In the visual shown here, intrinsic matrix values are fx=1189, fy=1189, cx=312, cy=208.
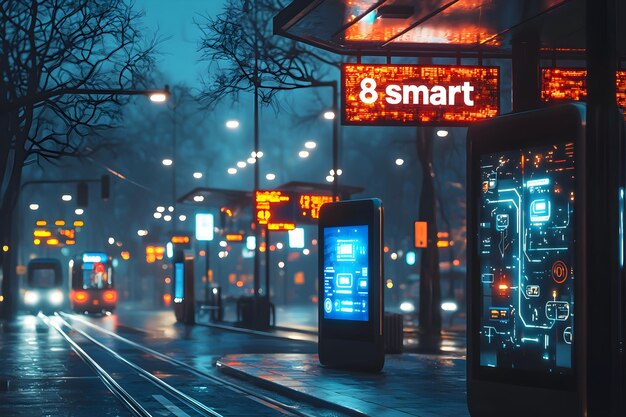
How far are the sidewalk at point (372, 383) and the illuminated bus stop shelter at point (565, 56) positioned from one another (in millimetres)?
4078

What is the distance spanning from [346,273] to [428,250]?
2251cm

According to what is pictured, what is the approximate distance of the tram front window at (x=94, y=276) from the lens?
6488cm

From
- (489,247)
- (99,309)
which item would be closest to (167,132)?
(99,309)

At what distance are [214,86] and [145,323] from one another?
104 feet

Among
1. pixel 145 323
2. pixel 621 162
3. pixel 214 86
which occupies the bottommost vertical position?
pixel 145 323

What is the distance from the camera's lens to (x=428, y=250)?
44250mm

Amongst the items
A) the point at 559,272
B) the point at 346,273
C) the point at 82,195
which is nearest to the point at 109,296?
the point at 82,195

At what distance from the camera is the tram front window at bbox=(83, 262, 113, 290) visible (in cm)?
6488

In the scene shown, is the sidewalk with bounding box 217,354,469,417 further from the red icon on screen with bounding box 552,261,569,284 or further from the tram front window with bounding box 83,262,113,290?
the tram front window with bounding box 83,262,113,290

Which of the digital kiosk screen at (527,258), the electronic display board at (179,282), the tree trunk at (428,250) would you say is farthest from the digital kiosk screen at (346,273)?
the electronic display board at (179,282)

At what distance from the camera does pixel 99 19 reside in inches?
997

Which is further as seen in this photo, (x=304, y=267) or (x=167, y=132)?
(x=304, y=267)

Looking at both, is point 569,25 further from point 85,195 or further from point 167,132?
point 167,132

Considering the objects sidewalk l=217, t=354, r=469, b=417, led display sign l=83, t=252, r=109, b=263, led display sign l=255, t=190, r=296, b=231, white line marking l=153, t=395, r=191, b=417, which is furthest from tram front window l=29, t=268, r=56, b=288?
white line marking l=153, t=395, r=191, b=417
